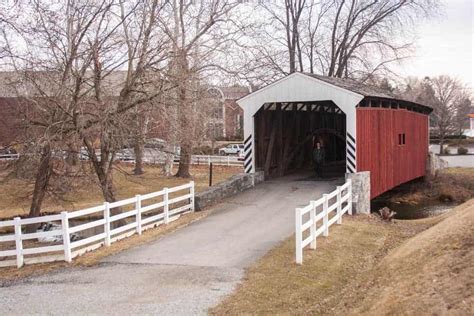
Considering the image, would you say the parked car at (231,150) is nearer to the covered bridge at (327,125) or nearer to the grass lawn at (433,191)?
the grass lawn at (433,191)

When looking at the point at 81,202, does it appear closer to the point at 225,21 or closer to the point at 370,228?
the point at 225,21

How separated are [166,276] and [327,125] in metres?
17.3

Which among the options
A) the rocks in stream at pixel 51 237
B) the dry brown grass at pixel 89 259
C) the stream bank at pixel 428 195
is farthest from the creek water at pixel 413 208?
the dry brown grass at pixel 89 259

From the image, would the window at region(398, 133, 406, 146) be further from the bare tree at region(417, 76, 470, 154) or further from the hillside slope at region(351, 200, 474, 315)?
the bare tree at region(417, 76, 470, 154)

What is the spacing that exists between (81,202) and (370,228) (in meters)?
14.0

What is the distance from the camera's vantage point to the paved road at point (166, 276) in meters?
6.72

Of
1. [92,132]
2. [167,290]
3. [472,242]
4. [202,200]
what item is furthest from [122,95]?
[472,242]

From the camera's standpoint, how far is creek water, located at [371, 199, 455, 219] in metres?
21.5

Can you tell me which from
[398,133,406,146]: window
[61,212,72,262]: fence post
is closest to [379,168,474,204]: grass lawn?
[398,133,406,146]: window

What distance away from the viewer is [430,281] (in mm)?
6066

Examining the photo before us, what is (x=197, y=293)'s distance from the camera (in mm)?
7090

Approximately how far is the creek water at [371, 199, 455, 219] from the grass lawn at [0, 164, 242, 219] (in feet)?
27.2

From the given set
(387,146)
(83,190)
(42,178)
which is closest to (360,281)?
(42,178)

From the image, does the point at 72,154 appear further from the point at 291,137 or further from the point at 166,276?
the point at 291,137
